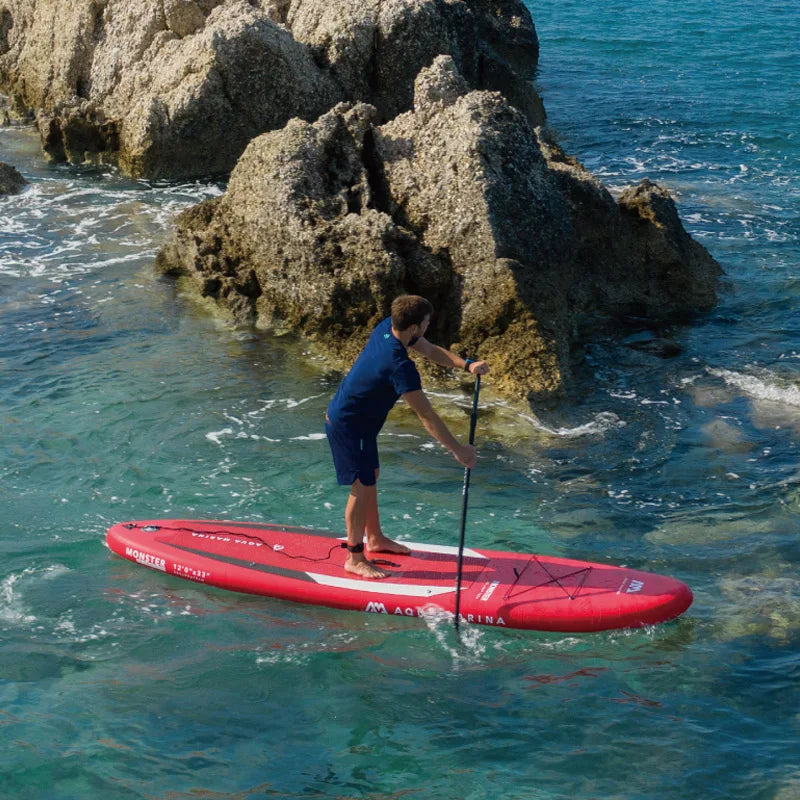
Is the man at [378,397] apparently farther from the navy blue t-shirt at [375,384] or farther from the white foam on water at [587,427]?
the white foam on water at [587,427]

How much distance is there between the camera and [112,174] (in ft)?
59.2

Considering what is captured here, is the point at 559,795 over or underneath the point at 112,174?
underneath

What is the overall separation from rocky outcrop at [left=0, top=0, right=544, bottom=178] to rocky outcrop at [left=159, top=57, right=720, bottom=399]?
4.56m

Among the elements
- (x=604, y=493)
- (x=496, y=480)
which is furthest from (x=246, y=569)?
(x=604, y=493)

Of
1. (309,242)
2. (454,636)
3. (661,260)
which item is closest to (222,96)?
(309,242)

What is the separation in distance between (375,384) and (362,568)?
1545mm

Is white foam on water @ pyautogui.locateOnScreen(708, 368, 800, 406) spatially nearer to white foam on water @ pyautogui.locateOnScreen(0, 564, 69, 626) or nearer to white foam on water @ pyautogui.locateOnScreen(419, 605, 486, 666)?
white foam on water @ pyautogui.locateOnScreen(419, 605, 486, 666)

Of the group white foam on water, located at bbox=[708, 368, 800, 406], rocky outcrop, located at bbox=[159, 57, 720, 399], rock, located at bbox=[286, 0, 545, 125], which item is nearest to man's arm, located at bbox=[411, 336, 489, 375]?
rocky outcrop, located at bbox=[159, 57, 720, 399]

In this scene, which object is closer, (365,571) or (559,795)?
(559,795)

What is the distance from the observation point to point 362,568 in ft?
25.0

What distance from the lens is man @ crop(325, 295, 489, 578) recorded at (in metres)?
6.71

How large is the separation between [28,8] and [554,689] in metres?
20.5

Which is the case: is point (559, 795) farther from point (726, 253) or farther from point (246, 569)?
point (726, 253)

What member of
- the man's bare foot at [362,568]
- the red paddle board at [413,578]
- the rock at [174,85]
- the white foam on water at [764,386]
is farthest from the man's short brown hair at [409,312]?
the rock at [174,85]
